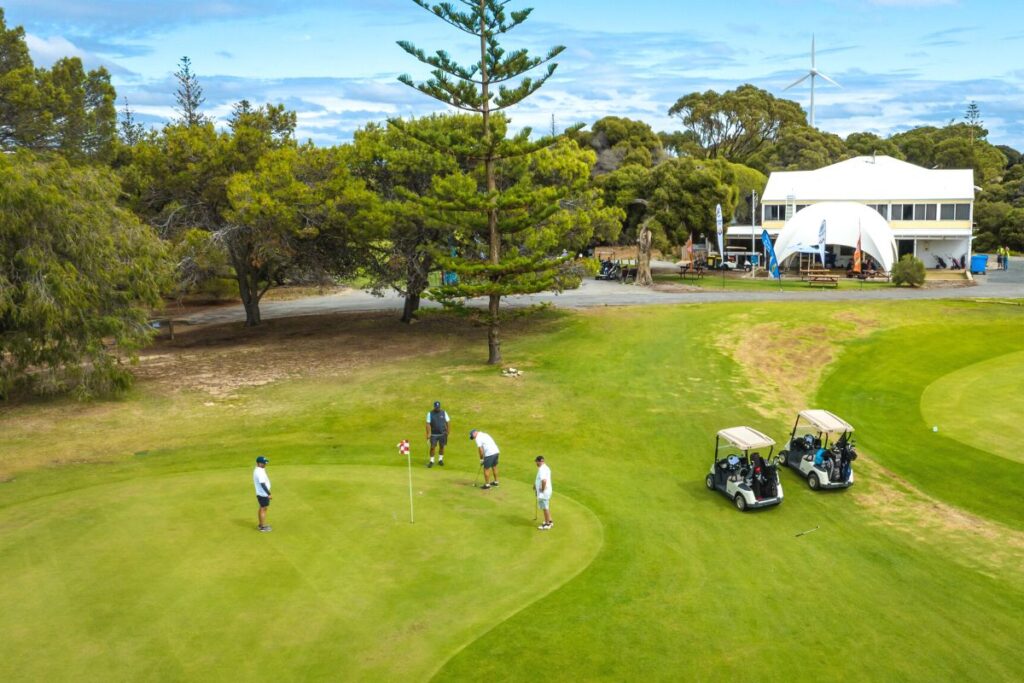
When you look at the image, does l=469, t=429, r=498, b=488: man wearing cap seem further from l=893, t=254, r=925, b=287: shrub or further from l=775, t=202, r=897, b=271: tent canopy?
l=775, t=202, r=897, b=271: tent canopy

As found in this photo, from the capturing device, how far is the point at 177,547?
548 inches

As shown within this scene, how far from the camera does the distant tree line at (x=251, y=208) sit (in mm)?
26547

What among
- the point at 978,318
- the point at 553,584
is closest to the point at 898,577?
the point at 553,584

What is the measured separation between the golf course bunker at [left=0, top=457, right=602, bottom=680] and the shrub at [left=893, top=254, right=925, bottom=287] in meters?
36.2

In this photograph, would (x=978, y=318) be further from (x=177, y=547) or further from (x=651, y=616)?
(x=177, y=547)

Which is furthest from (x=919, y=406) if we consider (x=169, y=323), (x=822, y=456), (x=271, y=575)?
(x=169, y=323)

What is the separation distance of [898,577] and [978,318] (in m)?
25.9

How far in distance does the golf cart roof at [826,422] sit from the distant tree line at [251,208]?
41.4 feet

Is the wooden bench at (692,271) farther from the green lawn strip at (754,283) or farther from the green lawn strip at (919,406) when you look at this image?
the green lawn strip at (919,406)

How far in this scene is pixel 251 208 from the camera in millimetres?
34219

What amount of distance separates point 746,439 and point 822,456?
2.20 metres

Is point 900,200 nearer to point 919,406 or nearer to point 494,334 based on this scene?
point 919,406

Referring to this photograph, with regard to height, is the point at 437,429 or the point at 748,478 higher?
the point at 437,429

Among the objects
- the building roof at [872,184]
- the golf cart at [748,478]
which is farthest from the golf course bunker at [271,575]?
the building roof at [872,184]
